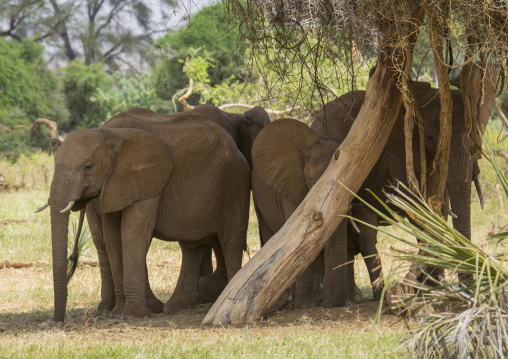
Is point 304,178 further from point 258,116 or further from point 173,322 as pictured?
point 173,322

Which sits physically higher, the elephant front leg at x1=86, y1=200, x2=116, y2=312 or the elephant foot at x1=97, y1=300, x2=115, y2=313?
the elephant front leg at x1=86, y1=200, x2=116, y2=312

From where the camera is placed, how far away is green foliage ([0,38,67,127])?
105 ft

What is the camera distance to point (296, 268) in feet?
22.8

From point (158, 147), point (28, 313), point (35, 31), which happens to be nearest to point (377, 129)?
point (158, 147)

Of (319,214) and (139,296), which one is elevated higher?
(319,214)

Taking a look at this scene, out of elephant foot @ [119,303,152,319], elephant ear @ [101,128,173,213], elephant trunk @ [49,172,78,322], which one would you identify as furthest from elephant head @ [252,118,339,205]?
elephant trunk @ [49,172,78,322]

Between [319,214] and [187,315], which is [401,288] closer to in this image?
[319,214]

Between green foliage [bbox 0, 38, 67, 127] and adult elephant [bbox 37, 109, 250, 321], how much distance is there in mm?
23640

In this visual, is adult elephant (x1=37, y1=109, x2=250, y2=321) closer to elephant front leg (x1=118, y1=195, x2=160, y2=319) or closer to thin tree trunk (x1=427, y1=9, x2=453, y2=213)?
elephant front leg (x1=118, y1=195, x2=160, y2=319)

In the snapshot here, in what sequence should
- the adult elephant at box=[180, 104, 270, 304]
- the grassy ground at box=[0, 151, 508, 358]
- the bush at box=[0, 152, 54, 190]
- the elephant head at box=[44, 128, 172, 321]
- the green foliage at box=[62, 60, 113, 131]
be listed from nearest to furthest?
1. the grassy ground at box=[0, 151, 508, 358]
2. the elephant head at box=[44, 128, 172, 321]
3. the adult elephant at box=[180, 104, 270, 304]
4. the bush at box=[0, 152, 54, 190]
5. the green foliage at box=[62, 60, 113, 131]

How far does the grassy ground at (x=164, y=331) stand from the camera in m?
5.25

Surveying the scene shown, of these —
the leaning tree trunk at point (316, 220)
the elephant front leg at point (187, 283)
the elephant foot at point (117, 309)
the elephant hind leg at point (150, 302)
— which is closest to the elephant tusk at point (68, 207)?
the elephant foot at point (117, 309)

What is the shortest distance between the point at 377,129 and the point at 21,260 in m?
6.78

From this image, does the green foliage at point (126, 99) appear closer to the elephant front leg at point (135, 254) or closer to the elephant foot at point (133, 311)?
the elephant front leg at point (135, 254)
